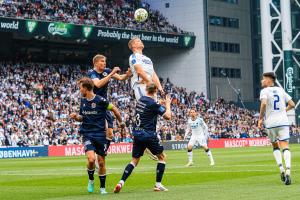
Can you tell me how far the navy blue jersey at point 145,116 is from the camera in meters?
15.4

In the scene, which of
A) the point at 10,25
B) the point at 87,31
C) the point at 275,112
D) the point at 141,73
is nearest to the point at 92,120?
the point at 141,73

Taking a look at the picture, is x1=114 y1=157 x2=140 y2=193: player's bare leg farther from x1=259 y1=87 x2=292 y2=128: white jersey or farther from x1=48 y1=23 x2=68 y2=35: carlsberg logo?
x1=48 y1=23 x2=68 y2=35: carlsberg logo

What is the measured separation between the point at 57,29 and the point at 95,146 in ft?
156

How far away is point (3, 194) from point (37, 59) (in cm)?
5347

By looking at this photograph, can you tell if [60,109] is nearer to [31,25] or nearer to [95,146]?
[31,25]

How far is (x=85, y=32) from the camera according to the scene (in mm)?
65562

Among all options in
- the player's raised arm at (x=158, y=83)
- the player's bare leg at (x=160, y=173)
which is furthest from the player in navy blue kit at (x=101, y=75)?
the player's bare leg at (x=160, y=173)

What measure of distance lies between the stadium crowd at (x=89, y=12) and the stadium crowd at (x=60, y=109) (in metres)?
4.66

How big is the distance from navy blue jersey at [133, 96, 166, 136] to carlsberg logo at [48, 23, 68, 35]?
47128 mm

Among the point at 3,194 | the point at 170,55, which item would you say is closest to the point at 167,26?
the point at 170,55

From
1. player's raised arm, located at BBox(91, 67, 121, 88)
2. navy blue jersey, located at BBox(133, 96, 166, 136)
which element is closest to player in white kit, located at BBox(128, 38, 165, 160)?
player's raised arm, located at BBox(91, 67, 121, 88)

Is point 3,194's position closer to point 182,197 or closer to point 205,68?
point 182,197

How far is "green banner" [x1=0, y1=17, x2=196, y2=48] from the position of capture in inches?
2352

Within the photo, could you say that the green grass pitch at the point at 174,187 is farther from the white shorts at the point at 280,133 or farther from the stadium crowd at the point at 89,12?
the stadium crowd at the point at 89,12
